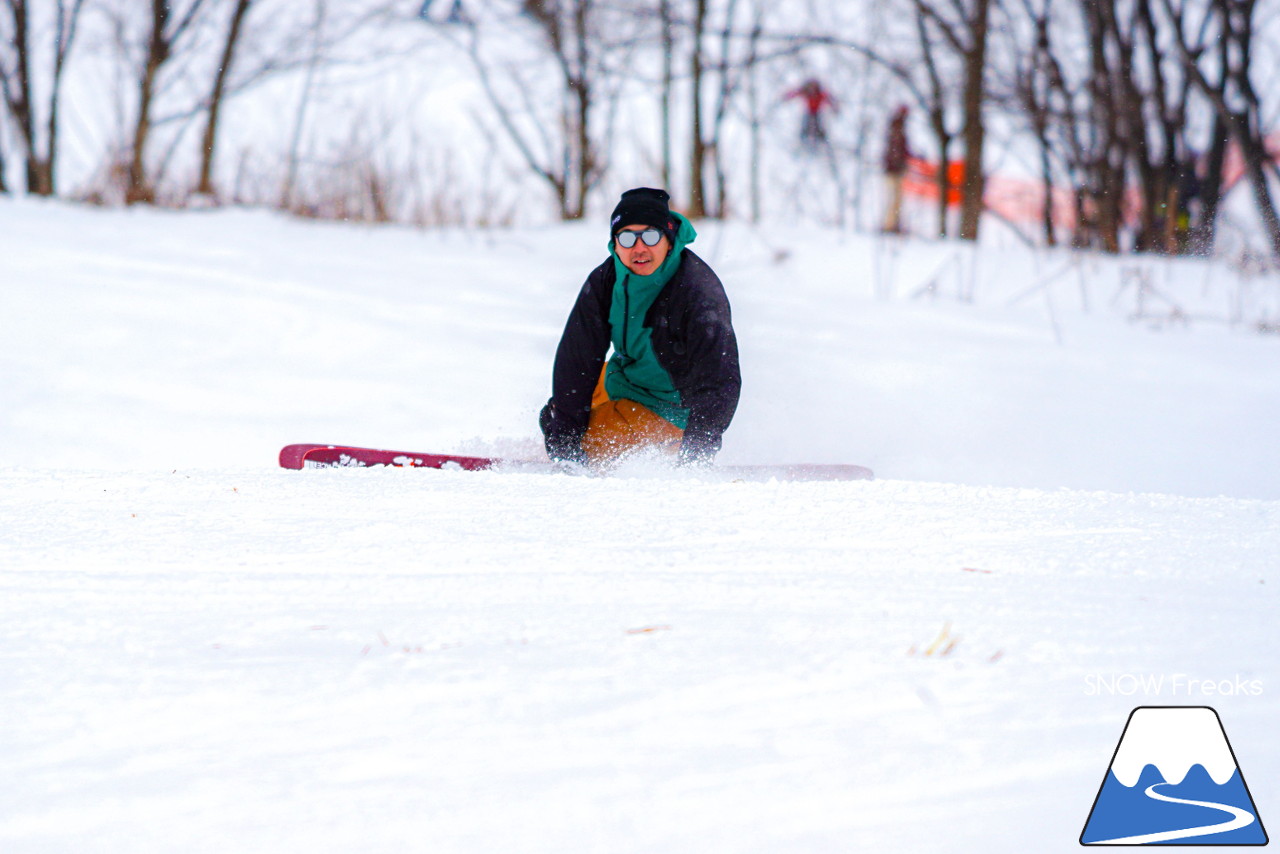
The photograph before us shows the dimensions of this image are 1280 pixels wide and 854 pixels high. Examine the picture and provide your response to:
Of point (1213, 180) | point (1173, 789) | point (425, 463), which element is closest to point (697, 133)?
point (1213, 180)

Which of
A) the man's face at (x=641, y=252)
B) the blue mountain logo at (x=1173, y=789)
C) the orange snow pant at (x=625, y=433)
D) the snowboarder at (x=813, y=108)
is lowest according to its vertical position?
the blue mountain logo at (x=1173, y=789)

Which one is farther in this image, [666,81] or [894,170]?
[666,81]

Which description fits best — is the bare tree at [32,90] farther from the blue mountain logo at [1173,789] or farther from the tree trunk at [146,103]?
the blue mountain logo at [1173,789]

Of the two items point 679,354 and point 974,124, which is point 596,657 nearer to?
point 679,354

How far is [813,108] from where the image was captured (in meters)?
13.3

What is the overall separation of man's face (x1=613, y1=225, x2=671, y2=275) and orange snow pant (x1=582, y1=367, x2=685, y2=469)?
1.66ft

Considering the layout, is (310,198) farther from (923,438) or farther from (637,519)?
(637,519)

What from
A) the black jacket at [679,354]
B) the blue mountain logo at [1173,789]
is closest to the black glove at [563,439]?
the black jacket at [679,354]

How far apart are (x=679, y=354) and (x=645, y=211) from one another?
20.0 inches

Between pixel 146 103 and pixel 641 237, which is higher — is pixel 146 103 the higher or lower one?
the higher one

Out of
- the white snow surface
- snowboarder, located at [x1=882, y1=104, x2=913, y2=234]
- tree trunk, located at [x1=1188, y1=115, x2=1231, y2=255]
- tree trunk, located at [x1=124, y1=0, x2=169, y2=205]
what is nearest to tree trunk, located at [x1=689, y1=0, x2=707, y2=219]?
snowboarder, located at [x1=882, y1=104, x2=913, y2=234]

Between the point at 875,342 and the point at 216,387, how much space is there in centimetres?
398

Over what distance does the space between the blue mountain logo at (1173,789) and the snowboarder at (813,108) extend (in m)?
12.4

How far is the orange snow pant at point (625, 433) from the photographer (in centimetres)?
368
